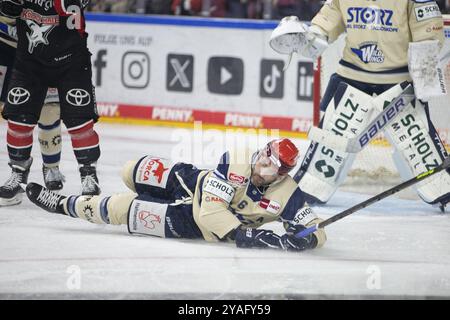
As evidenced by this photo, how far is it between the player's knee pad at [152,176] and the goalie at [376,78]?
1.31m

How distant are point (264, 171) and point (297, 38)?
5.18 feet

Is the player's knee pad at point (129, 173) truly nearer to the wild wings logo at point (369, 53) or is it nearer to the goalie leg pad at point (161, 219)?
the goalie leg pad at point (161, 219)

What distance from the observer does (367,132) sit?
22.9 ft

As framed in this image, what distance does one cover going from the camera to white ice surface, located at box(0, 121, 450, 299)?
490cm

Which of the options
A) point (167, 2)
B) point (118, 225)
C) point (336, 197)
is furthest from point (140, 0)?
point (118, 225)

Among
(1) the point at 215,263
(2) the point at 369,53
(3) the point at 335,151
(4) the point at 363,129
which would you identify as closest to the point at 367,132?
(4) the point at 363,129

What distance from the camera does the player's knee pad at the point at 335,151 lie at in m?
6.98

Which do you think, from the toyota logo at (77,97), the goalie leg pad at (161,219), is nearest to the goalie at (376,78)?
the toyota logo at (77,97)

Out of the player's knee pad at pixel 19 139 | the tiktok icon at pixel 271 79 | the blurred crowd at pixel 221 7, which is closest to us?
the player's knee pad at pixel 19 139

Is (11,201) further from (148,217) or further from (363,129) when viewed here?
(363,129)
